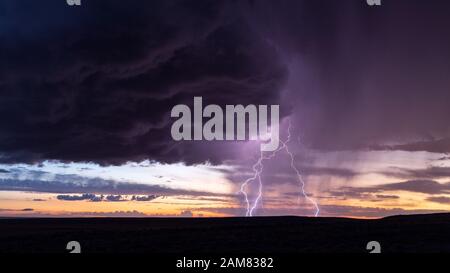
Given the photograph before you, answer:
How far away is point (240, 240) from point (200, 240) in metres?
2.27

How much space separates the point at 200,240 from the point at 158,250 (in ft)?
13.8

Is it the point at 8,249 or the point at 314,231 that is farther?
the point at 314,231

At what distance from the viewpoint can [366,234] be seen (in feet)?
103

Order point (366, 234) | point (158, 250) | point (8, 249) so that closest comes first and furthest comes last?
point (158, 250), point (8, 249), point (366, 234)

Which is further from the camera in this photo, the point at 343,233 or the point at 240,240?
the point at 343,233

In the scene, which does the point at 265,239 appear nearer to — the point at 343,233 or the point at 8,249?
the point at 343,233
